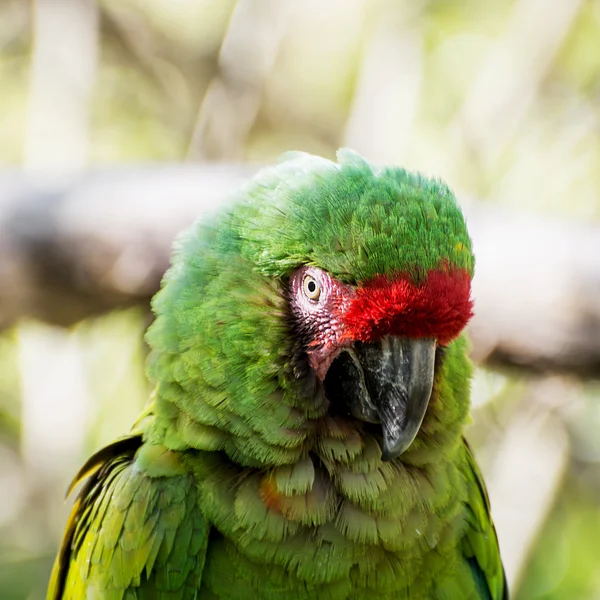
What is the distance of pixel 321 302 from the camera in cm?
142

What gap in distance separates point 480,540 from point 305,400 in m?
0.65

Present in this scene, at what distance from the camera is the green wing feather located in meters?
1.79

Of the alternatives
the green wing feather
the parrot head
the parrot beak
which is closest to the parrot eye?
the parrot head

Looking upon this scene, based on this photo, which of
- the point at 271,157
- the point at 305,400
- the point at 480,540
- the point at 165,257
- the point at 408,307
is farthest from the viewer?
the point at 271,157

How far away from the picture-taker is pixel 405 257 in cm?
133

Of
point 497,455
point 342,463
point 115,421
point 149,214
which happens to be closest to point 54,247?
point 149,214

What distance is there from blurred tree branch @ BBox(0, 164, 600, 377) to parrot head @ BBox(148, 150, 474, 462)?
129 cm

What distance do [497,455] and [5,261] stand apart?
262cm

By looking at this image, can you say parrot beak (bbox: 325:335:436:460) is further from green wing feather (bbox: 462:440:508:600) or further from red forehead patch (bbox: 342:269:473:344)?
green wing feather (bbox: 462:440:508:600)

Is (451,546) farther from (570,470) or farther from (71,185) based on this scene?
(570,470)

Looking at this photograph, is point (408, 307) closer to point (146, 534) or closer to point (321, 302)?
point (321, 302)

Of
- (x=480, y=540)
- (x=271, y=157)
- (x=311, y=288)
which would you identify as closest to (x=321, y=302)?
(x=311, y=288)

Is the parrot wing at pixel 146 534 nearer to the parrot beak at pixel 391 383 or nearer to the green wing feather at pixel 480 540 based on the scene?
the parrot beak at pixel 391 383

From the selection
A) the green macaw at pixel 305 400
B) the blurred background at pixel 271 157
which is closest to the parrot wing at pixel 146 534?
the green macaw at pixel 305 400
